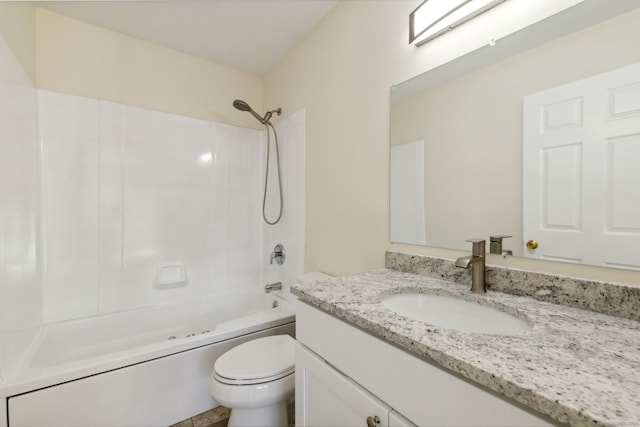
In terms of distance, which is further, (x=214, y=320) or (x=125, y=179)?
(x=214, y=320)

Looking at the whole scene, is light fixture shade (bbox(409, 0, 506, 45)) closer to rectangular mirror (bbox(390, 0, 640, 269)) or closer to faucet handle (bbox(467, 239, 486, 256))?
rectangular mirror (bbox(390, 0, 640, 269))

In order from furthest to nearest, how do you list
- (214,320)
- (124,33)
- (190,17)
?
(214,320)
(124,33)
(190,17)

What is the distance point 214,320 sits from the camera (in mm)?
2156

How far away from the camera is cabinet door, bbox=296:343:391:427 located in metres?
0.69

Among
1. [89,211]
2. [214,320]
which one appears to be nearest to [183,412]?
[214,320]

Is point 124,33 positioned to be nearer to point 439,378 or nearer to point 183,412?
point 183,412

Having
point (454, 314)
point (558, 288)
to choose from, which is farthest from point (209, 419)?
point (558, 288)

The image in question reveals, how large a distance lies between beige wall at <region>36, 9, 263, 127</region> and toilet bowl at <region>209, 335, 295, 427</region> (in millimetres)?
1865

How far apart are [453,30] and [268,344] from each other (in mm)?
1691

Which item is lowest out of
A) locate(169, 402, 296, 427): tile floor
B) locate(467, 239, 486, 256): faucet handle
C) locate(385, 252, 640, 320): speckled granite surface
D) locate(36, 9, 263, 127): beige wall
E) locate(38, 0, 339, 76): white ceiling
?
locate(169, 402, 296, 427): tile floor

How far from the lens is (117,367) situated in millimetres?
1285

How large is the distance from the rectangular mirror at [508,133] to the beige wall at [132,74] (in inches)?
64.4

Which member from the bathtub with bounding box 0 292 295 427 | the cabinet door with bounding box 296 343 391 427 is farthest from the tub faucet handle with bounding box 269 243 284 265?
the cabinet door with bounding box 296 343 391 427

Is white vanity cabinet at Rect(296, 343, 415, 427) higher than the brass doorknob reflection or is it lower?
lower
